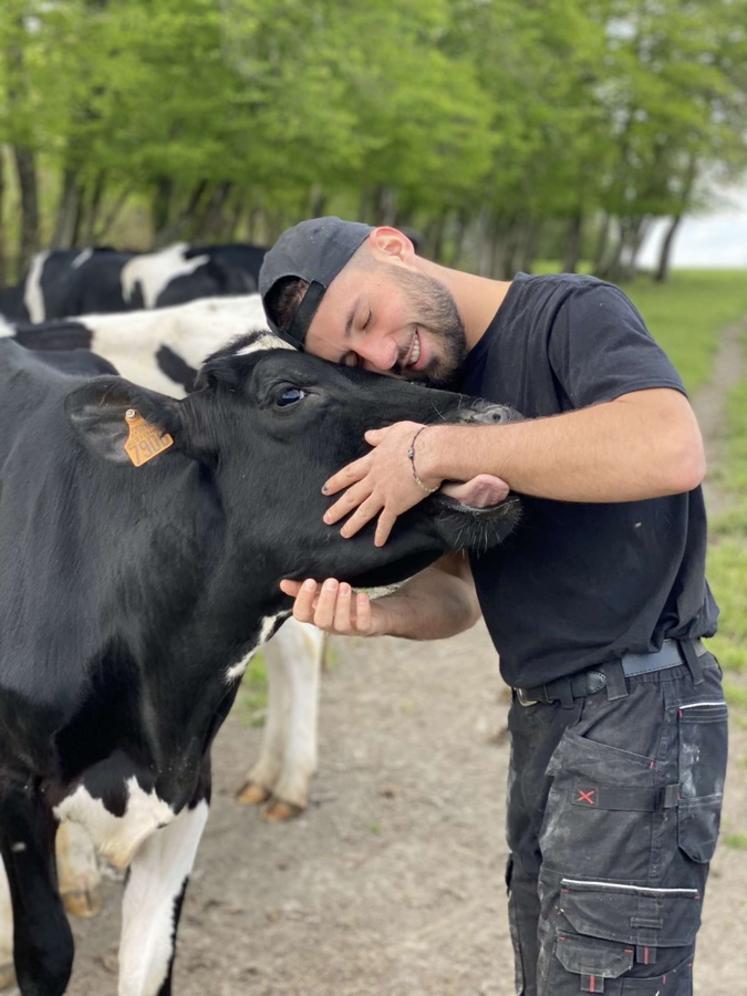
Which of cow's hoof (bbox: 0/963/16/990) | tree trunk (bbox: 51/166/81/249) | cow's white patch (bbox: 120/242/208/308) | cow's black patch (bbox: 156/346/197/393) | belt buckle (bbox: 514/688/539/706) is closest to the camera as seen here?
belt buckle (bbox: 514/688/539/706)

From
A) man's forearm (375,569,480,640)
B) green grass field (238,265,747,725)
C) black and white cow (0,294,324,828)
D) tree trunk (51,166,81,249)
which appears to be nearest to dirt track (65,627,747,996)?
black and white cow (0,294,324,828)

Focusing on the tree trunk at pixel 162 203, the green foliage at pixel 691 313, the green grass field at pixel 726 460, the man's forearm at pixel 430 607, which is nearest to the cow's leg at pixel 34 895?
the man's forearm at pixel 430 607

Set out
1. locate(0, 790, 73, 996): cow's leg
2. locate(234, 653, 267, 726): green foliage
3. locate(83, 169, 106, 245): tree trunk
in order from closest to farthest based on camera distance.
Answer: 1. locate(0, 790, 73, 996): cow's leg
2. locate(234, 653, 267, 726): green foliage
3. locate(83, 169, 106, 245): tree trunk

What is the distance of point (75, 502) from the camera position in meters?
3.16

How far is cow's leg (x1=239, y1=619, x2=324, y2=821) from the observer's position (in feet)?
16.5

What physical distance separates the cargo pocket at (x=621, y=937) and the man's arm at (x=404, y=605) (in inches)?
27.2

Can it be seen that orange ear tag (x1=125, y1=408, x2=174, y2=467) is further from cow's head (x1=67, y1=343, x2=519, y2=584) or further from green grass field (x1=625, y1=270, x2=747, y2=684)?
green grass field (x1=625, y1=270, x2=747, y2=684)

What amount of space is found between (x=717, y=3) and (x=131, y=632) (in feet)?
139

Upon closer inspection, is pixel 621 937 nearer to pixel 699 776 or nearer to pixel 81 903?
pixel 699 776

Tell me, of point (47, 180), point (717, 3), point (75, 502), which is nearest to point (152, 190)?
point (47, 180)

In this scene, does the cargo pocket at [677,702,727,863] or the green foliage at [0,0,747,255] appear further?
the green foliage at [0,0,747,255]

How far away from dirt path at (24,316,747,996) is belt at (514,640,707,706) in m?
1.78

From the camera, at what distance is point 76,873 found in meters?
4.23

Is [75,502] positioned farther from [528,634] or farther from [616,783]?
[616,783]
